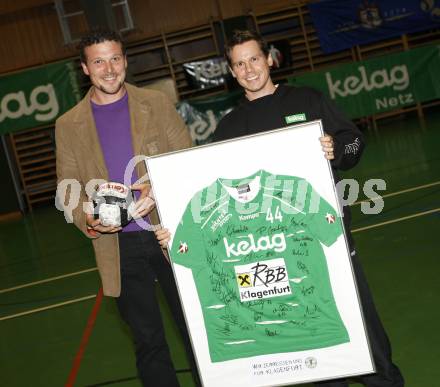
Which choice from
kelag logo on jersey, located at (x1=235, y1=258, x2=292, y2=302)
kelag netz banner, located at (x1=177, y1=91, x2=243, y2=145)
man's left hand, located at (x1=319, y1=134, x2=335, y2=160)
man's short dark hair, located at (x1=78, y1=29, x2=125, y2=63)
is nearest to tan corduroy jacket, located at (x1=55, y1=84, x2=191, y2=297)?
man's short dark hair, located at (x1=78, y1=29, x2=125, y2=63)

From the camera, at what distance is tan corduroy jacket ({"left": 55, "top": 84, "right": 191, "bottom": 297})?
318cm

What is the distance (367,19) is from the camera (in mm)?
13945

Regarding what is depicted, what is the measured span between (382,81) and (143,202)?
37.4ft

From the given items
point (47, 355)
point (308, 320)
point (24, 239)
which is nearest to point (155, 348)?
point (308, 320)

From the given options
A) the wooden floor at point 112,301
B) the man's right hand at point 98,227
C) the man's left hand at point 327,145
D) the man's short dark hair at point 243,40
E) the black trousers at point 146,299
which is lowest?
the wooden floor at point 112,301

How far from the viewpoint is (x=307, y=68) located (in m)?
15.3

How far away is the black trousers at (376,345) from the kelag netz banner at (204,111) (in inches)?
404

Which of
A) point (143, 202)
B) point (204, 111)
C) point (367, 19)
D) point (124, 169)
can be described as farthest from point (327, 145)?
point (367, 19)

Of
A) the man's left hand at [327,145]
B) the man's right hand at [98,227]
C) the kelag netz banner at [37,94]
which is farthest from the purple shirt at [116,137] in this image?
the kelag netz banner at [37,94]

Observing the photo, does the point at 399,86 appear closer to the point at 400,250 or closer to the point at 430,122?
the point at 430,122

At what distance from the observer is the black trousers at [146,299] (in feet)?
10.6

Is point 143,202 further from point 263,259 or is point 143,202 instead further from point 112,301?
point 112,301

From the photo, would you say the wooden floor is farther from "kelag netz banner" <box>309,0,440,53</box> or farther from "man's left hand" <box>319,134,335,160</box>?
"kelag netz banner" <box>309,0,440,53</box>

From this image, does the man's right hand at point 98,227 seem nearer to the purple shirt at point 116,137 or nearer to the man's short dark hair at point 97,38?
the purple shirt at point 116,137
